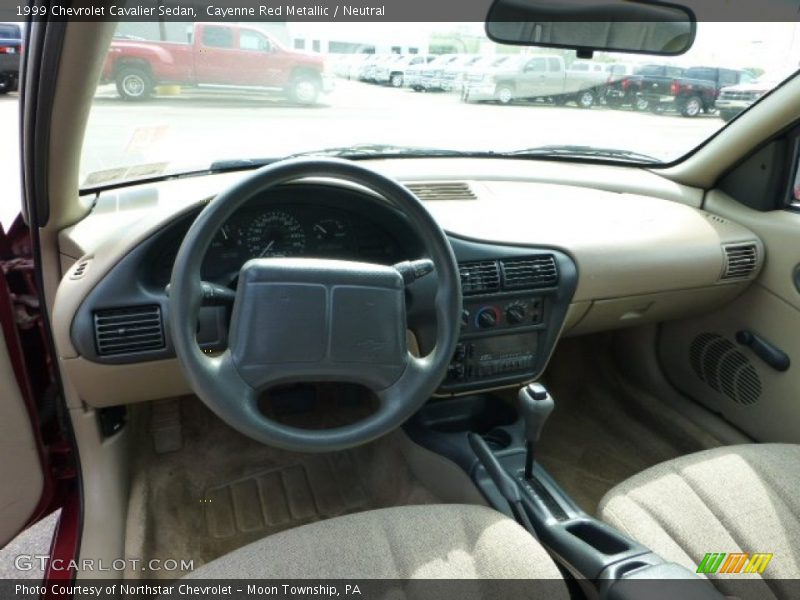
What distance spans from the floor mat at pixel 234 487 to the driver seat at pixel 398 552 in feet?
2.28

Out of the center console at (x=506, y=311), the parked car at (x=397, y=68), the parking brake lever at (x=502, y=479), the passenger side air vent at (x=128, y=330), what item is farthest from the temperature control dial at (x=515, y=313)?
the passenger side air vent at (x=128, y=330)

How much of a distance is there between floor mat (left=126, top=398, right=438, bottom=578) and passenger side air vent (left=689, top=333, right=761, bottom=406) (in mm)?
1182

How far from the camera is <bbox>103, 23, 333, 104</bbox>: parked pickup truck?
156cm

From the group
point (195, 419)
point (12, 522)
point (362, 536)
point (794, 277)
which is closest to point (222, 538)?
point (195, 419)

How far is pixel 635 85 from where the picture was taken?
2.26m

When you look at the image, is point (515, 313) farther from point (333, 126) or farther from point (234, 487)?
point (234, 487)

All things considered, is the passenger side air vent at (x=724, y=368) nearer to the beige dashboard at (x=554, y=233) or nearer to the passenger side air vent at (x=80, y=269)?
the beige dashboard at (x=554, y=233)

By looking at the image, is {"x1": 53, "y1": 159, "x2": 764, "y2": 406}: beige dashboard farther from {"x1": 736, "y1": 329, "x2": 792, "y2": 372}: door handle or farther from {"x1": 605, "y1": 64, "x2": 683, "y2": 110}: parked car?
{"x1": 605, "y1": 64, "x2": 683, "y2": 110}: parked car

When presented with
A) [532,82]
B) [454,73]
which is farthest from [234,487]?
[532,82]

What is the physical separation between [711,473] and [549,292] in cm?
64

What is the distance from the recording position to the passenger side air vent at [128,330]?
4.89 feet

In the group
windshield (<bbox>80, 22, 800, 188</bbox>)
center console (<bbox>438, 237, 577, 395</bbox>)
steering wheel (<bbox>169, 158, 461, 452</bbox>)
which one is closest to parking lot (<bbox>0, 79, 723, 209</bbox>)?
windshield (<bbox>80, 22, 800, 188</bbox>)

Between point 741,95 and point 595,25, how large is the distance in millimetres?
859

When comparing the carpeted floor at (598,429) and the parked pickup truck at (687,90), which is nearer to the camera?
the parked pickup truck at (687,90)
